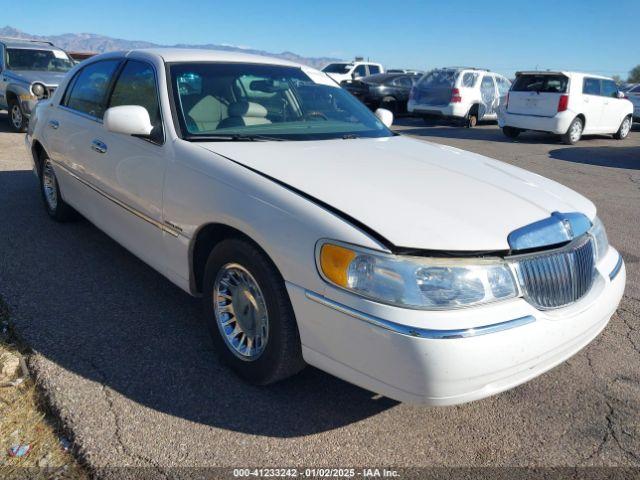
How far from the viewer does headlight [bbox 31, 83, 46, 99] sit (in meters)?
10.6

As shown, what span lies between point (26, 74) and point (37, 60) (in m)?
0.96

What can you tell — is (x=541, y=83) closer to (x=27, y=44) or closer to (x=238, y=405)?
(x=27, y=44)

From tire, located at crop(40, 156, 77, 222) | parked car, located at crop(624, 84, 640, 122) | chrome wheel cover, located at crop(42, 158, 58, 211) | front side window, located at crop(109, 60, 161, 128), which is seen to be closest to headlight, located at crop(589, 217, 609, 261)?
front side window, located at crop(109, 60, 161, 128)

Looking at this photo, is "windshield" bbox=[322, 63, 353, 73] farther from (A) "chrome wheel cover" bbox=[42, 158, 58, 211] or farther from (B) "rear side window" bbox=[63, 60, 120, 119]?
(B) "rear side window" bbox=[63, 60, 120, 119]

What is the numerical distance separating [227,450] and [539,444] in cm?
142

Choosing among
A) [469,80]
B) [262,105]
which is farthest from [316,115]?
[469,80]

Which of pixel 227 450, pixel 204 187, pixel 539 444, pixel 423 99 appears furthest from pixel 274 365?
pixel 423 99

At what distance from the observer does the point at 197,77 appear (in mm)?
3604

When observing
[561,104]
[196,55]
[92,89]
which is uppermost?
[196,55]

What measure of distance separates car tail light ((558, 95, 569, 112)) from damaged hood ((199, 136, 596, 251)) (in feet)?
35.0

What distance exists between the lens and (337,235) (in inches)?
89.7

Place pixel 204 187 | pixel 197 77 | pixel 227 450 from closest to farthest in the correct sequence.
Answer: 1. pixel 227 450
2. pixel 204 187
3. pixel 197 77

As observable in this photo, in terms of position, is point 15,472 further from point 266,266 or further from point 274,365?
point 266,266

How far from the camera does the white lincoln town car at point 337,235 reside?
220 cm
